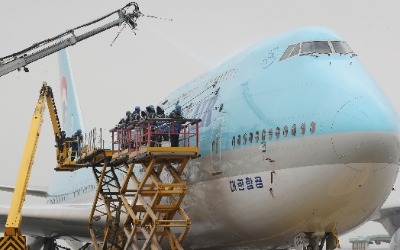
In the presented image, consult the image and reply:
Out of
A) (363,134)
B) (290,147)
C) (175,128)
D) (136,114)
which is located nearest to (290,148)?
(290,147)

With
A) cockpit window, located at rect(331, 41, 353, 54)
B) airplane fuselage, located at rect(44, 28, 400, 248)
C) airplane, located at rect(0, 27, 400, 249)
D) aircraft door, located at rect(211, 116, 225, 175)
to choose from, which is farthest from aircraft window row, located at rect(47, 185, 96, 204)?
cockpit window, located at rect(331, 41, 353, 54)

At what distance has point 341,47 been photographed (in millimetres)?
18453

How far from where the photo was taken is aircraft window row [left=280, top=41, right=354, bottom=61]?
18188mm

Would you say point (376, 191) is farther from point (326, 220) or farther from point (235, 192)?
point (235, 192)

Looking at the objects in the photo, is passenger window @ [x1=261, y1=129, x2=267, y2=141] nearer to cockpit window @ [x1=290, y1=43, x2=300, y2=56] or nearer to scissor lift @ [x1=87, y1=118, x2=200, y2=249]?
scissor lift @ [x1=87, y1=118, x2=200, y2=249]

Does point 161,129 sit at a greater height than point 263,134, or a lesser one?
greater

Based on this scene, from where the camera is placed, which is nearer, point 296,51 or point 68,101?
point 296,51

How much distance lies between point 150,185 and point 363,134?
21.4 ft

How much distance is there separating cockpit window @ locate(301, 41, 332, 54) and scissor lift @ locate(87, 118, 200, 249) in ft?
11.0

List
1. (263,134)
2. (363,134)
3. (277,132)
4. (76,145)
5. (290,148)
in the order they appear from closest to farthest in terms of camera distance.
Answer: (363,134) → (290,148) → (277,132) → (263,134) → (76,145)

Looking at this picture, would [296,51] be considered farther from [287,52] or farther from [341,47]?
[341,47]

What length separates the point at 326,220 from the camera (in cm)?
1656

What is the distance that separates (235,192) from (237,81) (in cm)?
308

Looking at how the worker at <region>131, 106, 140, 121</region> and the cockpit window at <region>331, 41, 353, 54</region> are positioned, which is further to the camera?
the worker at <region>131, 106, 140, 121</region>
